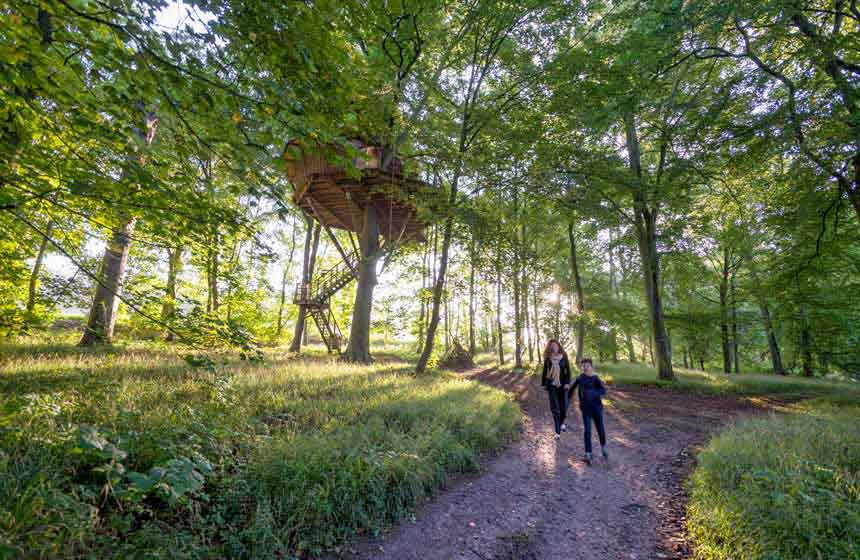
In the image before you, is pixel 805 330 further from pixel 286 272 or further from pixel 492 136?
pixel 286 272

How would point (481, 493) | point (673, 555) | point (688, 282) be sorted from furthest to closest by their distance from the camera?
point (688, 282) → point (481, 493) → point (673, 555)

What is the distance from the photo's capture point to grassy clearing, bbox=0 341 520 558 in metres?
2.60

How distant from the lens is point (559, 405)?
8.34 m

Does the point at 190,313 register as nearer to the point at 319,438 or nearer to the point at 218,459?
the point at 218,459

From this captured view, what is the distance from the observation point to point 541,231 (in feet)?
68.0

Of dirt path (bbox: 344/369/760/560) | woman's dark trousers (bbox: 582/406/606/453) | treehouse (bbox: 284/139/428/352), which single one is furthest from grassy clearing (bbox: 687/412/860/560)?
treehouse (bbox: 284/139/428/352)

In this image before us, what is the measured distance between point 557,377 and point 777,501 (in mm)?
4799

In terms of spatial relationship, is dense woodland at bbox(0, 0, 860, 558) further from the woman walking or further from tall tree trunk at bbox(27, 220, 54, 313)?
the woman walking

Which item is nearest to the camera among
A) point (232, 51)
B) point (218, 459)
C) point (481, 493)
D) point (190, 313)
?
point (232, 51)

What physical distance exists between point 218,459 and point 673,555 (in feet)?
17.5

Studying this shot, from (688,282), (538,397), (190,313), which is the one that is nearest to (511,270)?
(538,397)

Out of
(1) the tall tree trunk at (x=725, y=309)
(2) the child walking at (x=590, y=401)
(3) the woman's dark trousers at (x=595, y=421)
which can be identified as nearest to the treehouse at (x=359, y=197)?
(2) the child walking at (x=590, y=401)

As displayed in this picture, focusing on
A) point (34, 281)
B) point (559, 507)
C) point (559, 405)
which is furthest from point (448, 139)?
point (34, 281)

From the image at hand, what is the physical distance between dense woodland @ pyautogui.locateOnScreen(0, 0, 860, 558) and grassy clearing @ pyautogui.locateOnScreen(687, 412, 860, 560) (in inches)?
135
